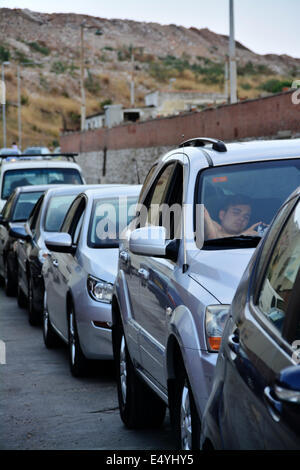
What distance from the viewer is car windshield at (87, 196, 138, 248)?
31.1 ft

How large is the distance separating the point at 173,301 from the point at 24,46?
178 meters

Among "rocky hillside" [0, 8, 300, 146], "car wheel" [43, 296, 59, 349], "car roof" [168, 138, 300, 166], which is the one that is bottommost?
"car wheel" [43, 296, 59, 349]

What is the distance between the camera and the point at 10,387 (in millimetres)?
8445

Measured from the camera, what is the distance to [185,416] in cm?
486

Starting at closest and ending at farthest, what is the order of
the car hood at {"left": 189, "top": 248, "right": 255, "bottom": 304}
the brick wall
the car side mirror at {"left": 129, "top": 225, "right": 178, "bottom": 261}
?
the car hood at {"left": 189, "top": 248, "right": 255, "bottom": 304}
the car side mirror at {"left": 129, "top": 225, "right": 178, "bottom": 261}
the brick wall

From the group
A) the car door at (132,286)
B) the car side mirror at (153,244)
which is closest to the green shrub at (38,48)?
the car door at (132,286)

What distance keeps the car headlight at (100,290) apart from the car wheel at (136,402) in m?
1.70

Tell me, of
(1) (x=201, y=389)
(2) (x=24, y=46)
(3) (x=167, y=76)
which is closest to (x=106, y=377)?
(1) (x=201, y=389)

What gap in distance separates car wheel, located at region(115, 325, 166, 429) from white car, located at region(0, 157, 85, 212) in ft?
39.1

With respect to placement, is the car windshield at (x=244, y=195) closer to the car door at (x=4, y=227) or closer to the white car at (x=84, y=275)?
the white car at (x=84, y=275)

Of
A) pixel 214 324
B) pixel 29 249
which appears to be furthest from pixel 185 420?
pixel 29 249

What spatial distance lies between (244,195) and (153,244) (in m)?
0.73

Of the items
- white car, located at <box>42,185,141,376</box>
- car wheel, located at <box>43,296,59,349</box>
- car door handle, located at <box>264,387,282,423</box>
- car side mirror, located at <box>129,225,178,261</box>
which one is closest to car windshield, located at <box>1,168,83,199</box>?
white car, located at <box>42,185,141,376</box>

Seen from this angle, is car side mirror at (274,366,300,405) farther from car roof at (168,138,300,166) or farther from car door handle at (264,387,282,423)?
car roof at (168,138,300,166)
